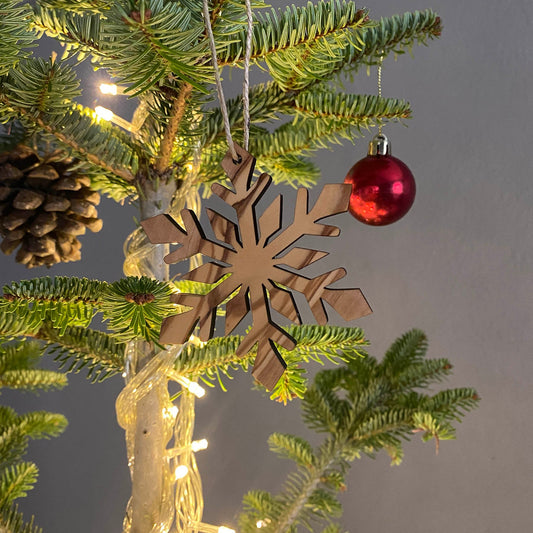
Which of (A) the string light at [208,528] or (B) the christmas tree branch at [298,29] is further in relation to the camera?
(A) the string light at [208,528]

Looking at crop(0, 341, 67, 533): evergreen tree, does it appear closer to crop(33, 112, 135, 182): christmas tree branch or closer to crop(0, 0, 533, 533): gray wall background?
crop(33, 112, 135, 182): christmas tree branch

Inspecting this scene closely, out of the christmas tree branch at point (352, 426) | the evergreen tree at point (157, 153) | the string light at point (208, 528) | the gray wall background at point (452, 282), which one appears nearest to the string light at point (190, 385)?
the evergreen tree at point (157, 153)

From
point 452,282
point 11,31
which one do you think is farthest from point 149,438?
point 452,282

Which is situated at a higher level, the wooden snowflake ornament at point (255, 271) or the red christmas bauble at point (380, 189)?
the red christmas bauble at point (380, 189)

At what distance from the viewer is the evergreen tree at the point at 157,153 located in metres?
0.35

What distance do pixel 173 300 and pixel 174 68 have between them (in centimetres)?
14

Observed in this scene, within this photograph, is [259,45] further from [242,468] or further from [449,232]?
[242,468]

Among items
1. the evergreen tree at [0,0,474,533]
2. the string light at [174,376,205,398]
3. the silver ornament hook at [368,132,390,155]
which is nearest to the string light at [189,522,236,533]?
the evergreen tree at [0,0,474,533]

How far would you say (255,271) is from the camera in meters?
0.35

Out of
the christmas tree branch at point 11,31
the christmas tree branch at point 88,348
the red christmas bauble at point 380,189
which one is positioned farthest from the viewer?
the red christmas bauble at point 380,189

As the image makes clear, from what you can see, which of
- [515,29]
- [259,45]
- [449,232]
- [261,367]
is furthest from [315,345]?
[515,29]

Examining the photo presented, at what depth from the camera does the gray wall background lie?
898 millimetres

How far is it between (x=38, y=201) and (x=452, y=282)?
0.65 metres

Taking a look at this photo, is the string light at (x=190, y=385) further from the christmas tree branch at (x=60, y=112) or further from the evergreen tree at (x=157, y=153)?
the christmas tree branch at (x=60, y=112)
